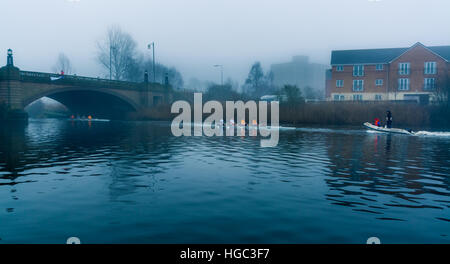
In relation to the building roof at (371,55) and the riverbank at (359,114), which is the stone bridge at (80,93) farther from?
the building roof at (371,55)

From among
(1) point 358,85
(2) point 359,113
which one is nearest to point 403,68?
(1) point 358,85

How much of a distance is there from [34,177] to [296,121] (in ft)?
120

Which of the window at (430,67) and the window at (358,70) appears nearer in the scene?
the window at (430,67)

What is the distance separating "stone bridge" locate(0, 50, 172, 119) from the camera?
4497 centimetres

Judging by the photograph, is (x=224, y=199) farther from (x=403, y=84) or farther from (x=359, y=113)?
(x=403, y=84)

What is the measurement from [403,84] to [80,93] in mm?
57171

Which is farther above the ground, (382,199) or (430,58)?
(430,58)

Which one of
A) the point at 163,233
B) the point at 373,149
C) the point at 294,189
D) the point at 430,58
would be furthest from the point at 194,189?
the point at 430,58

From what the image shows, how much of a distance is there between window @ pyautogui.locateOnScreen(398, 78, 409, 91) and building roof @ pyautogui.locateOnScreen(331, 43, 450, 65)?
13.8 ft

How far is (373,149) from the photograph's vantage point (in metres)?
20.0

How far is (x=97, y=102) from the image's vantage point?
70625 mm

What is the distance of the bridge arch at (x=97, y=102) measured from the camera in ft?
193

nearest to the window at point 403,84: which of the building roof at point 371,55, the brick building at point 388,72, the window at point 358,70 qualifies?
the brick building at point 388,72
